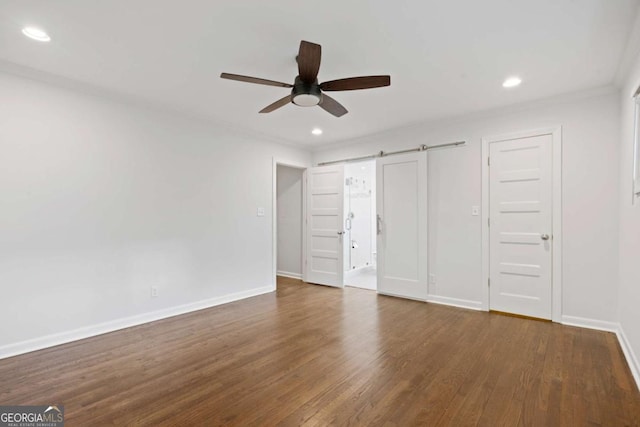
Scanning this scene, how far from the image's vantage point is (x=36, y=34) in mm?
2305

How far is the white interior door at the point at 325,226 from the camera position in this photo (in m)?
5.40

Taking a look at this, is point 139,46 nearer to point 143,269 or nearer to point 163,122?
point 163,122

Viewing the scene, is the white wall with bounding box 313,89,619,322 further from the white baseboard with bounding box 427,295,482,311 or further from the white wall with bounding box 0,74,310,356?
the white wall with bounding box 0,74,310,356

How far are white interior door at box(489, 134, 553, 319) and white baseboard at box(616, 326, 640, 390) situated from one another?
655 millimetres

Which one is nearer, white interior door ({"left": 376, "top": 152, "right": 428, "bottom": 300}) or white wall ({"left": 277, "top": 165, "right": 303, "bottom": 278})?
white interior door ({"left": 376, "top": 152, "right": 428, "bottom": 300})

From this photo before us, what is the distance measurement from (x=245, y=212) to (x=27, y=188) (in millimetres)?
2462

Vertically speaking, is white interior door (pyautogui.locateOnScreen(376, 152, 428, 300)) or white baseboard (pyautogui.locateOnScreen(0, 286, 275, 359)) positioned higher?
white interior door (pyautogui.locateOnScreen(376, 152, 428, 300))

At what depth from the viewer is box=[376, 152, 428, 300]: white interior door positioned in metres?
4.49

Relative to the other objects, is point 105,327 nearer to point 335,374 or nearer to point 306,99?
point 335,374

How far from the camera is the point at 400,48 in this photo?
2.48 m

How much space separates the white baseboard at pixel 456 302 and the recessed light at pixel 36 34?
492 centimetres

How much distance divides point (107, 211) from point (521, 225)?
4.74m

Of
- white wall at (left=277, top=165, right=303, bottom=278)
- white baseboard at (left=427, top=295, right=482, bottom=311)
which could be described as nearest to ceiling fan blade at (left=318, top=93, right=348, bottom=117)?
white baseboard at (left=427, top=295, right=482, bottom=311)

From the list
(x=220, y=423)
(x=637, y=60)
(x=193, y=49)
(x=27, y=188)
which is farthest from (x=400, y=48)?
(x=27, y=188)
